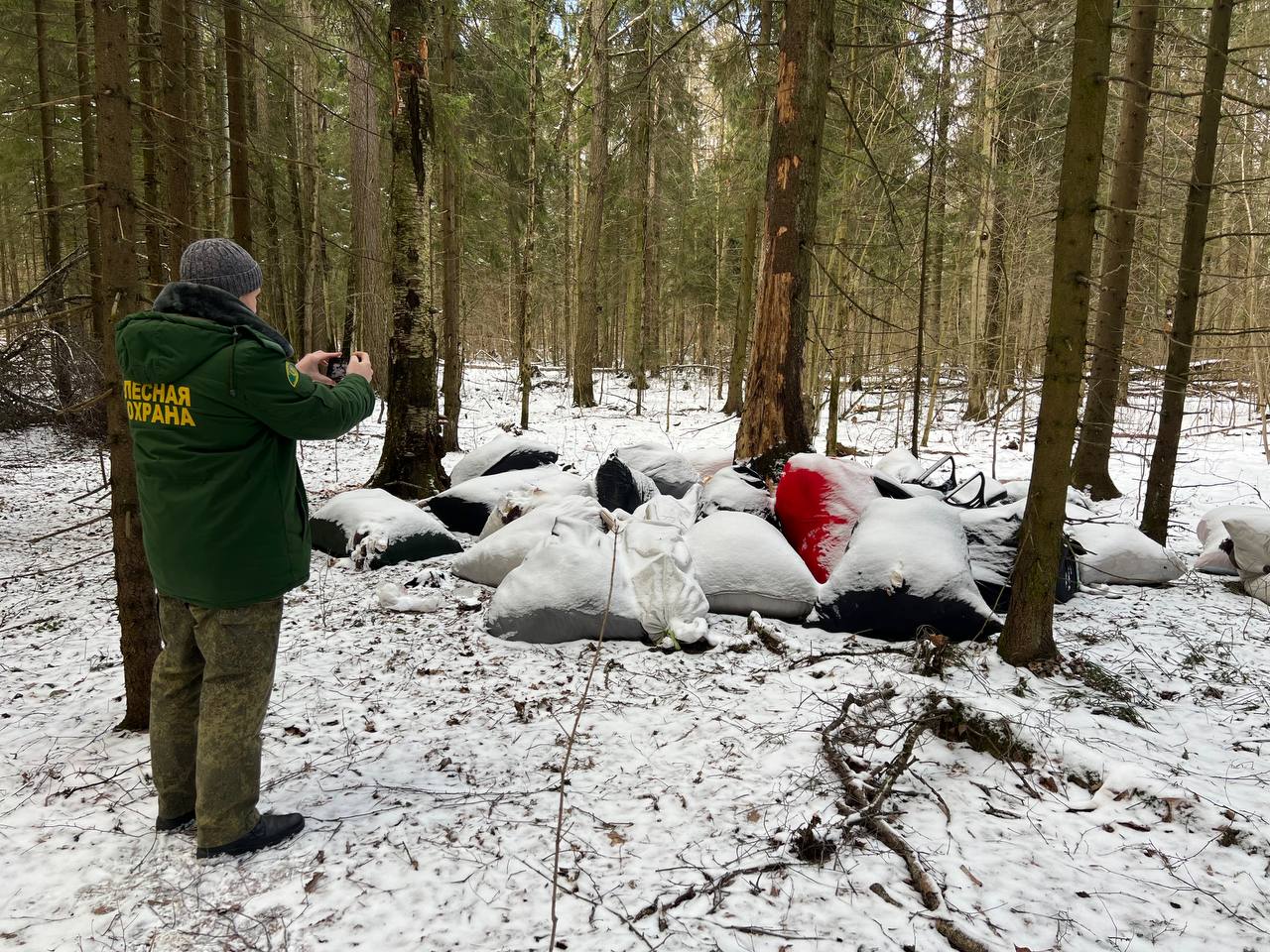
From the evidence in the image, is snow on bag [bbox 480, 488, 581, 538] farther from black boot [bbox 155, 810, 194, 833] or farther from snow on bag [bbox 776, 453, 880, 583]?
black boot [bbox 155, 810, 194, 833]

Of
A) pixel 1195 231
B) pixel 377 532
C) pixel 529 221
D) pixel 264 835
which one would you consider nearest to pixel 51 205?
pixel 529 221

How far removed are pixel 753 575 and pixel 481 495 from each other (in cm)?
233

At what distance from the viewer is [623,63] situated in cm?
1543

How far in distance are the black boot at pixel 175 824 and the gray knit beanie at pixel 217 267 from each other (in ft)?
5.17

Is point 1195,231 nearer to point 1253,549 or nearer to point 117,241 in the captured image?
point 1253,549

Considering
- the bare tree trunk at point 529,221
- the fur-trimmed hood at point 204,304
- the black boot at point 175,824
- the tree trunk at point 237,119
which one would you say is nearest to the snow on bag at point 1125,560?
the fur-trimmed hood at point 204,304

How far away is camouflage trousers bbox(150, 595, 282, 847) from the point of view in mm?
1861

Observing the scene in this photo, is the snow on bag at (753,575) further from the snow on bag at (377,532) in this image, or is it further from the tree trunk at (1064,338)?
the snow on bag at (377,532)

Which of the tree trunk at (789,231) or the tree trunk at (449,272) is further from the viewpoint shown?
the tree trunk at (449,272)

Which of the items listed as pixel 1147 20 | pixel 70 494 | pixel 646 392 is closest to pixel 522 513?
pixel 70 494

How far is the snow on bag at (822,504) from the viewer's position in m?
3.89

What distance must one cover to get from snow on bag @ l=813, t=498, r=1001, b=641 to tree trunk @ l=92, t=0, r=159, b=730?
10.2ft

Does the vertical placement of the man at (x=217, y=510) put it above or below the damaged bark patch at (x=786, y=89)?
below

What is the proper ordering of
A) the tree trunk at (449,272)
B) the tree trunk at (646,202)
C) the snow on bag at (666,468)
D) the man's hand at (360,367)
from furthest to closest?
the tree trunk at (646,202) → the tree trunk at (449,272) → the snow on bag at (666,468) → the man's hand at (360,367)
